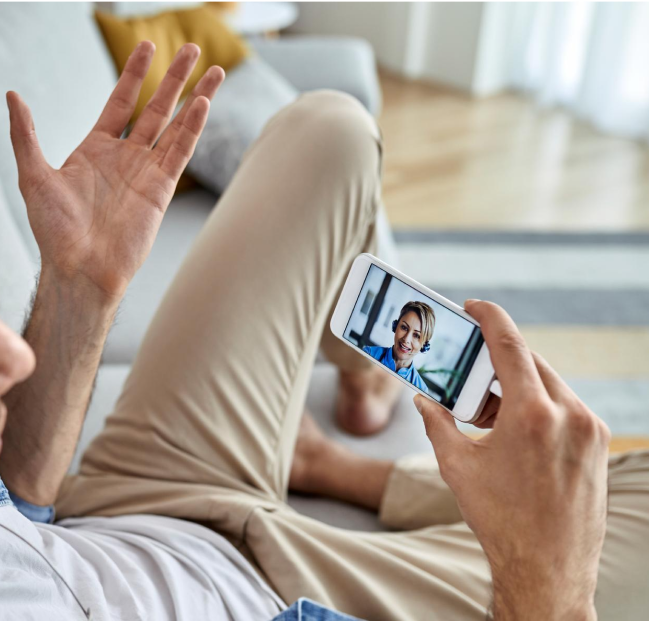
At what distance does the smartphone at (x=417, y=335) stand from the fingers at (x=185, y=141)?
203mm

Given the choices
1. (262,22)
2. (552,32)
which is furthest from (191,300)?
(552,32)

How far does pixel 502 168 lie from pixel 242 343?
1.96 meters

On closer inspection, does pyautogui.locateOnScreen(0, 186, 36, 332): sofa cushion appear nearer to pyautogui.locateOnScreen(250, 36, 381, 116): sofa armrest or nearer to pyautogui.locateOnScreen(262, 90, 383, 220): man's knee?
pyautogui.locateOnScreen(262, 90, 383, 220): man's knee

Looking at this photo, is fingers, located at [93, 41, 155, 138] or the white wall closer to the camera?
fingers, located at [93, 41, 155, 138]

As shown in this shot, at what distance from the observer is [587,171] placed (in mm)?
2561

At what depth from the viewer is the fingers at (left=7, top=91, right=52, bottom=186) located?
67cm

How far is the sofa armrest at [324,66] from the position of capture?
1.96m

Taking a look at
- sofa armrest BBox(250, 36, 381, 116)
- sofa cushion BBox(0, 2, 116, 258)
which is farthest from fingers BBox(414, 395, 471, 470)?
sofa armrest BBox(250, 36, 381, 116)

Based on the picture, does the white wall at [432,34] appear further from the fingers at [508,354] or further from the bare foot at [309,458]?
the fingers at [508,354]

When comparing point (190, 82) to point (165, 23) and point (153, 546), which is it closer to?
point (165, 23)

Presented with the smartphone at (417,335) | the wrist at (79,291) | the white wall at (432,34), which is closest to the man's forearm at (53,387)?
the wrist at (79,291)

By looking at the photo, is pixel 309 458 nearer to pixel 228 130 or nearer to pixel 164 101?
pixel 164 101

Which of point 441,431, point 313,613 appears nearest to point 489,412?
point 441,431

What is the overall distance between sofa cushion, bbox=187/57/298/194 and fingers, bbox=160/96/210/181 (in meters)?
0.74
